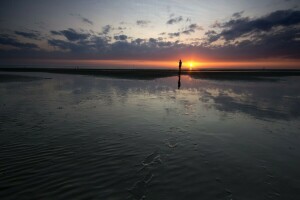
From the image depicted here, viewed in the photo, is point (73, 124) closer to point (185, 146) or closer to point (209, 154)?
point (185, 146)

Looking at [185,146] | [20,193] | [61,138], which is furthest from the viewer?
[61,138]

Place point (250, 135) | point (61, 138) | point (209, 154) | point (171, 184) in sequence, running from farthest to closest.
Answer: point (250, 135) → point (61, 138) → point (209, 154) → point (171, 184)

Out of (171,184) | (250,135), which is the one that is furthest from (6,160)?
(250,135)

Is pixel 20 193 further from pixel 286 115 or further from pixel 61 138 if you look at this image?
pixel 286 115

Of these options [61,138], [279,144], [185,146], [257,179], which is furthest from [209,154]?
[61,138]

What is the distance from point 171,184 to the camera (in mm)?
5820

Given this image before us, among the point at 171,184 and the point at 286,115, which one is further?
the point at 286,115

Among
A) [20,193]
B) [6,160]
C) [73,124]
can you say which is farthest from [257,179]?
[73,124]

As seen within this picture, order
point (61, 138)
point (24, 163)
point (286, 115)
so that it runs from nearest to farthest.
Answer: point (24, 163), point (61, 138), point (286, 115)

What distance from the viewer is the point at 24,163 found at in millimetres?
6848

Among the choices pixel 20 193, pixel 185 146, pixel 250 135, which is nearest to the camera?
pixel 20 193

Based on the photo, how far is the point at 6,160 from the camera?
7.01m

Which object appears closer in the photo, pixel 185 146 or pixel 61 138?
pixel 185 146

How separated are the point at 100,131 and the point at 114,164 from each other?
147 inches
